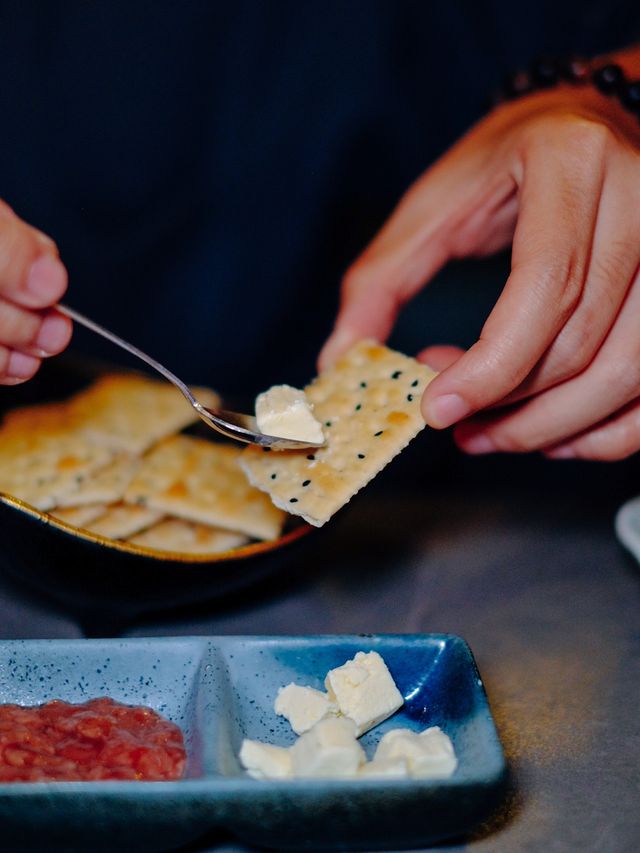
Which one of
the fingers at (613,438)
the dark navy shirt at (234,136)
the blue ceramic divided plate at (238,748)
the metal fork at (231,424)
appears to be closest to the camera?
the blue ceramic divided plate at (238,748)

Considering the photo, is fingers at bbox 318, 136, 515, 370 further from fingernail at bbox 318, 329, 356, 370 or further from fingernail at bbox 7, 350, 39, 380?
fingernail at bbox 7, 350, 39, 380

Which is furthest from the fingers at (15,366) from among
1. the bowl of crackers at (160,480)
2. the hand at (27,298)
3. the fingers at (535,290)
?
the fingers at (535,290)

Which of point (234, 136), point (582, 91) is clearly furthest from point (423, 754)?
point (234, 136)

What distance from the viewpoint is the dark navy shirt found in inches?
90.4

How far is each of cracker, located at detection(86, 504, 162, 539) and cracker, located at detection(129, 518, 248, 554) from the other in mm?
24

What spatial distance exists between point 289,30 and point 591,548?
5.10 feet

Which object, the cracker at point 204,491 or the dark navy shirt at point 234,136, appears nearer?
the cracker at point 204,491

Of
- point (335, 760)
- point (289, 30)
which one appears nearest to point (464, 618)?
point (335, 760)

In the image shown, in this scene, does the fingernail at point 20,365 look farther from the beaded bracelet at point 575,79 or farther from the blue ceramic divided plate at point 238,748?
the beaded bracelet at point 575,79

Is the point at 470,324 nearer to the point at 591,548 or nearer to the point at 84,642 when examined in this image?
the point at 591,548

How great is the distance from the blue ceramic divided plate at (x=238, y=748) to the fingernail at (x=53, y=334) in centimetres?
54

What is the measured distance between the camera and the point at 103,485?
1.93 m

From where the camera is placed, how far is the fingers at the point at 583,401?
5.38 ft

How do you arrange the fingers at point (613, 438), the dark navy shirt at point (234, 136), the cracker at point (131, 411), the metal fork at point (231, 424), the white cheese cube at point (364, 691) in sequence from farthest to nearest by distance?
the dark navy shirt at point (234, 136) → the cracker at point (131, 411) → the fingers at point (613, 438) → the metal fork at point (231, 424) → the white cheese cube at point (364, 691)
